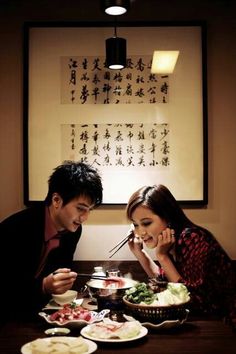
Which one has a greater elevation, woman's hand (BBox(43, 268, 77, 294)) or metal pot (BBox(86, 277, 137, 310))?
woman's hand (BBox(43, 268, 77, 294))

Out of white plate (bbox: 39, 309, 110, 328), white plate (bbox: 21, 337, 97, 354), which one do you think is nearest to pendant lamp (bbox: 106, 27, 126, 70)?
white plate (bbox: 39, 309, 110, 328)

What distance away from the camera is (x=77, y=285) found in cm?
342

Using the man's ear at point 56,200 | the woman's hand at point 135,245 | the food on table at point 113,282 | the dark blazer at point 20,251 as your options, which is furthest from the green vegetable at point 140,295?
the woman's hand at point 135,245

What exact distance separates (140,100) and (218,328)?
2050 mm

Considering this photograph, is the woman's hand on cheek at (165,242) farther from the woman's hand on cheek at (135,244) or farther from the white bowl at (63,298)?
the white bowl at (63,298)

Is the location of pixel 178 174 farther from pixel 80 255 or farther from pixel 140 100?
pixel 80 255

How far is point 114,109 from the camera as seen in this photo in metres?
3.66

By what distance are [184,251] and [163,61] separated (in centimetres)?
163

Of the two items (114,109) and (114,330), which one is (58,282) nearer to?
(114,330)

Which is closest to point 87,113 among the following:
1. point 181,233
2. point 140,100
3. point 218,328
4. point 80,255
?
point 140,100

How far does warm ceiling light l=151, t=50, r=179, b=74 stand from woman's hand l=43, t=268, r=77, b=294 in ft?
6.18

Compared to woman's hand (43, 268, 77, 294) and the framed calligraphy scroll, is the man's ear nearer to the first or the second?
woman's hand (43, 268, 77, 294)

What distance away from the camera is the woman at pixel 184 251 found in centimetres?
260

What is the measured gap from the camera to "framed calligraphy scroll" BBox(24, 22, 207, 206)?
3.64 m
